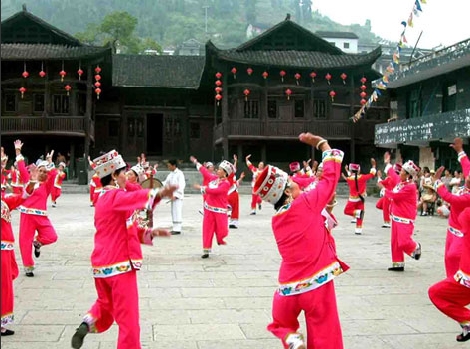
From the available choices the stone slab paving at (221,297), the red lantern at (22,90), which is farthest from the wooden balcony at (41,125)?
the stone slab paving at (221,297)

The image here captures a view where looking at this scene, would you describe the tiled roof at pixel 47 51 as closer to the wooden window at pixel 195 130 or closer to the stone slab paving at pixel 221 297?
the wooden window at pixel 195 130

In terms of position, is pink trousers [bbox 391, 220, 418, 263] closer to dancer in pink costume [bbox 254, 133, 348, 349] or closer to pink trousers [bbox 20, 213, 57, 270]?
dancer in pink costume [bbox 254, 133, 348, 349]

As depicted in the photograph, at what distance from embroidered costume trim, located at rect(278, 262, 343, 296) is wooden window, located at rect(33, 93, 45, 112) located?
29.6 m

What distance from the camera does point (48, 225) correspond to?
350 inches

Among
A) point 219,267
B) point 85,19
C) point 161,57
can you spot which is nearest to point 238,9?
point 85,19

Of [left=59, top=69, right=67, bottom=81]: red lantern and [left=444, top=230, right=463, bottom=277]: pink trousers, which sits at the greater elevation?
[left=59, top=69, right=67, bottom=81]: red lantern

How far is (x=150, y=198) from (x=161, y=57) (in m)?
35.1

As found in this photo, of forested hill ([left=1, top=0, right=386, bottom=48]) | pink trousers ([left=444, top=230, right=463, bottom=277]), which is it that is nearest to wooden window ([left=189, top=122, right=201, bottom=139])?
pink trousers ([left=444, top=230, right=463, bottom=277])

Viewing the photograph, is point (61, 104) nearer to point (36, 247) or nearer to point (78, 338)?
point (36, 247)

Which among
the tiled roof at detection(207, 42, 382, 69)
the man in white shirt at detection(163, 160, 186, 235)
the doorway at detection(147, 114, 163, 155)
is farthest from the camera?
the doorway at detection(147, 114, 163, 155)

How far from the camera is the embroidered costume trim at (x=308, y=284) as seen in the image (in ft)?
13.8

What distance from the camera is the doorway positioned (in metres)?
36.1

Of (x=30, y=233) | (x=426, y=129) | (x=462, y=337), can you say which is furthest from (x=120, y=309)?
(x=426, y=129)

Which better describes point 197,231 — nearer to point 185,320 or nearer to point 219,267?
point 219,267
